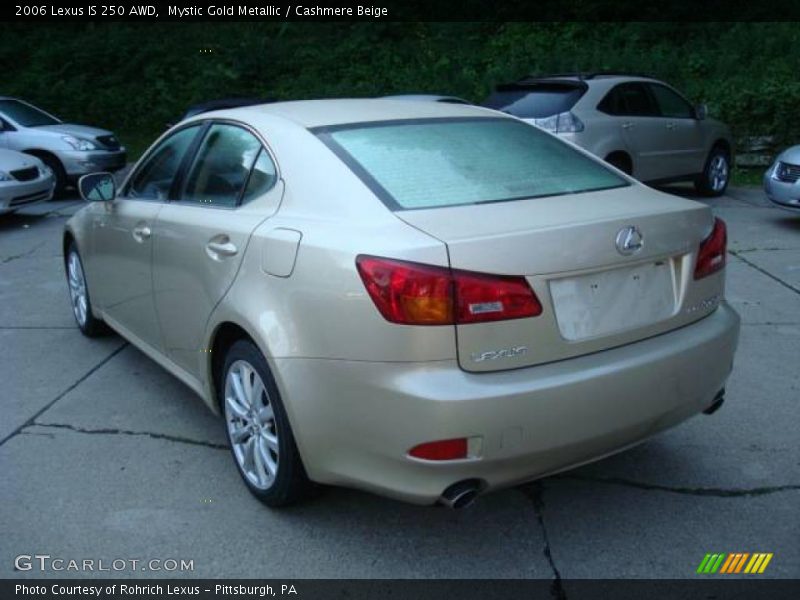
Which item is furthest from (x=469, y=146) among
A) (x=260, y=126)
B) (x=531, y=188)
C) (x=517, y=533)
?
(x=517, y=533)

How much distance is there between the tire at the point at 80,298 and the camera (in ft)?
17.7

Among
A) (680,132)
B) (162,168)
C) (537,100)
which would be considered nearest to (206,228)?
(162,168)

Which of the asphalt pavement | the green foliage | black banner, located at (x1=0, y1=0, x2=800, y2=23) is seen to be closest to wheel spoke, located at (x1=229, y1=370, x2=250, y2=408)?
the asphalt pavement

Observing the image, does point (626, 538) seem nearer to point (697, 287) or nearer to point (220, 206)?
point (697, 287)

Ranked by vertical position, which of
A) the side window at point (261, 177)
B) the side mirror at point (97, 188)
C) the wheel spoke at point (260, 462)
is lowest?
the wheel spoke at point (260, 462)

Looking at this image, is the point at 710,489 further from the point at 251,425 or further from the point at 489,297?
the point at 251,425

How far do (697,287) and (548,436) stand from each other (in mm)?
911

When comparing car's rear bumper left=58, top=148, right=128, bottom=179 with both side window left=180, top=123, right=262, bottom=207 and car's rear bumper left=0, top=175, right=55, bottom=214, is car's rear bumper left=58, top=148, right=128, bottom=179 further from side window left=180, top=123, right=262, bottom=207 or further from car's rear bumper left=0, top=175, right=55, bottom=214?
side window left=180, top=123, right=262, bottom=207

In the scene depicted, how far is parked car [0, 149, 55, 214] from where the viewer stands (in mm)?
10086

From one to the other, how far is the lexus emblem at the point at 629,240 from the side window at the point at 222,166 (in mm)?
1568

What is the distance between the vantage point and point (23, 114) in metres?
13.2

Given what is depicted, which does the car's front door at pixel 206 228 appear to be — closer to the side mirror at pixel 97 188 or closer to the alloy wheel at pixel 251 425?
the alloy wheel at pixel 251 425

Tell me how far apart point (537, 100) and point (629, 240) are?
7.09m

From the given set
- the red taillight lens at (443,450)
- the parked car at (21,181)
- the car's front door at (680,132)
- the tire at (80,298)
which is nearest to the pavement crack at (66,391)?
the tire at (80,298)
